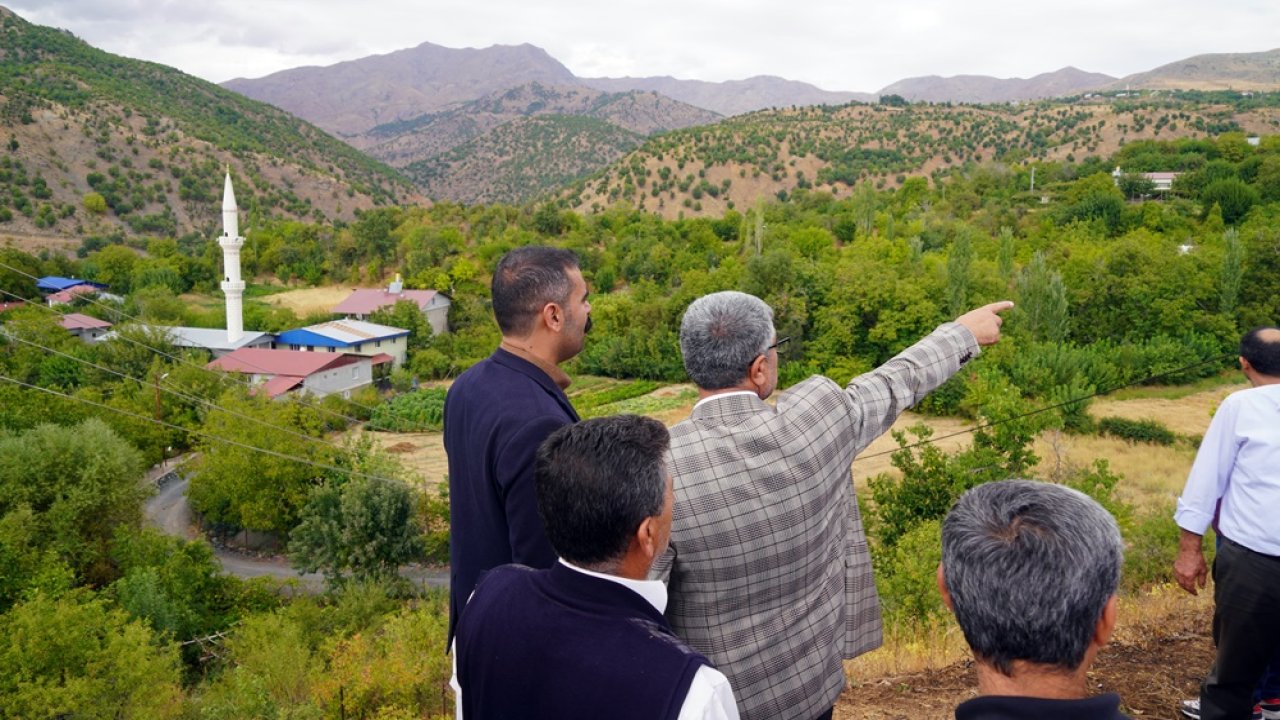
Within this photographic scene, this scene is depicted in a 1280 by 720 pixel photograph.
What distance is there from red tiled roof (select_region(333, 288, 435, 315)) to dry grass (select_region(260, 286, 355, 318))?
1591mm

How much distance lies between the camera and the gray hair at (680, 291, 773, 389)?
2.07 meters

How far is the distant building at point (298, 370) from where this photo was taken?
27031 millimetres

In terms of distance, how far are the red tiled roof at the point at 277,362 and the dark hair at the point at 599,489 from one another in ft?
92.4

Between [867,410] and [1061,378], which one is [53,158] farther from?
[867,410]

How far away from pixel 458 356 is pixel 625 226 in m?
14.3

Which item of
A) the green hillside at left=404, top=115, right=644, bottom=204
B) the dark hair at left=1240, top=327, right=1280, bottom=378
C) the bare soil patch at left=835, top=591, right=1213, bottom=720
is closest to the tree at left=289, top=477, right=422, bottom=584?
the bare soil patch at left=835, top=591, right=1213, bottom=720

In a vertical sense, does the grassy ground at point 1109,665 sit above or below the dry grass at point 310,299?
above

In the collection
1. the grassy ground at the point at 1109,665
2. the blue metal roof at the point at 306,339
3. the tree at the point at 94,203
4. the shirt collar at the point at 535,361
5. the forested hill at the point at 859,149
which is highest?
the forested hill at the point at 859,149

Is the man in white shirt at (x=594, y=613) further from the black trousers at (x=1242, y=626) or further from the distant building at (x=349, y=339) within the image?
the distant building at (x=349, y=339)

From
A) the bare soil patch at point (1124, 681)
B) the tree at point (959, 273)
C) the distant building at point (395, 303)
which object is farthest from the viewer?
the distant building at point (395, 303)

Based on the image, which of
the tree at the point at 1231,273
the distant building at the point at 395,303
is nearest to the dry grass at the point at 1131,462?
the tree at the point at 1231,273

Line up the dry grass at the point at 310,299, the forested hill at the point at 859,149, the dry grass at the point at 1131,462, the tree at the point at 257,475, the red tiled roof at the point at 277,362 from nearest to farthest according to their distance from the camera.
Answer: the dry grass at the point at 1131,462, the tree at the point at 257,475, the red tiled roof at the point at 277,362, the dry grass at the point at 310,299, the forested hill at the point at 859,149

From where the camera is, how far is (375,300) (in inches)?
1453

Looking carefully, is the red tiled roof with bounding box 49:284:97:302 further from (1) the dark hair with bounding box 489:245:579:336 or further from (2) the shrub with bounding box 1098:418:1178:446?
(1) the dark hair with bounding box 489:245:579:336
